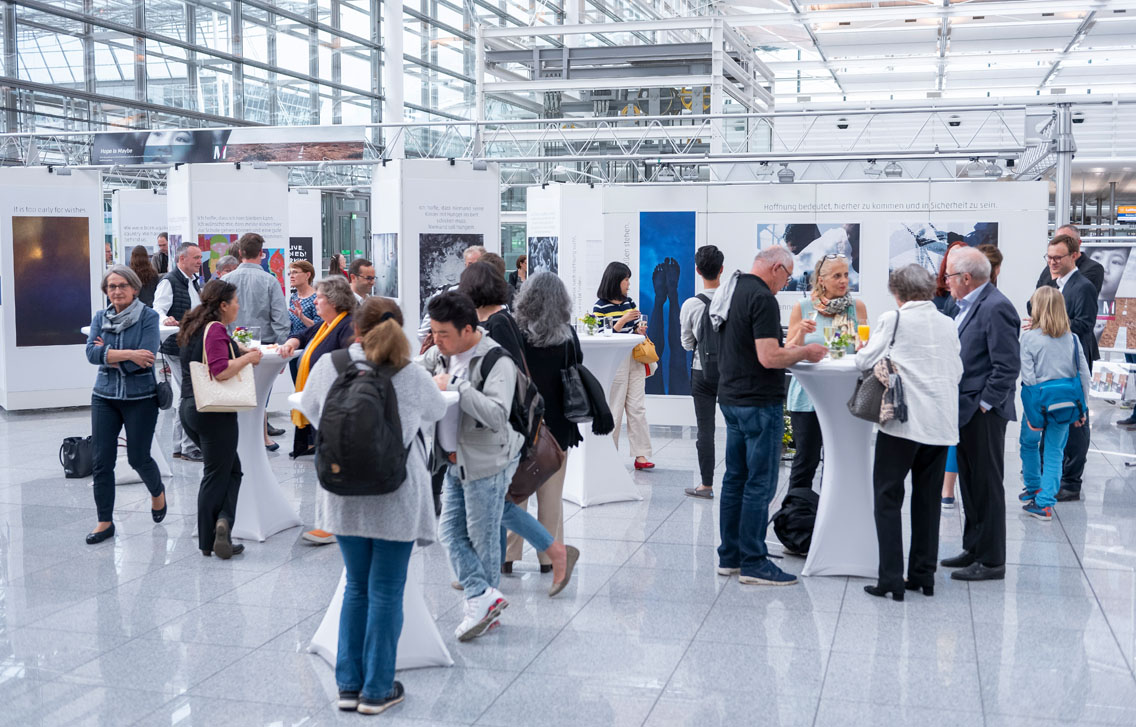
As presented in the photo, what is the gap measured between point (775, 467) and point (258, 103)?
46.6ft

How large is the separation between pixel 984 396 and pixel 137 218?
12.6m

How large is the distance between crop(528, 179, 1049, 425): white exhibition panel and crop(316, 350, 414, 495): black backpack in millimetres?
6017

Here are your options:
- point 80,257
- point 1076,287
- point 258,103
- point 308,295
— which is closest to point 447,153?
point 258,103

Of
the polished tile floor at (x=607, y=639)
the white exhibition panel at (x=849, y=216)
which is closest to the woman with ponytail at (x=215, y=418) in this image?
the polished tile floor at (x=607, y=639)

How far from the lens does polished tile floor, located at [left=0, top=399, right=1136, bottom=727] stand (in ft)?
11.0

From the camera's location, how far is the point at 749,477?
4539 mm

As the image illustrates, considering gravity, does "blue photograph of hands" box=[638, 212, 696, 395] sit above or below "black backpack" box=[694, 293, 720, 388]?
above

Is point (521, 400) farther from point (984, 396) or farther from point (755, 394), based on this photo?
point (984, 396)

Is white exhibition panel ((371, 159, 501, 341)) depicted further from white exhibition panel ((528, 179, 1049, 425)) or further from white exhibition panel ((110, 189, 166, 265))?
white exhibition panel ((110, 189, 166, 265))

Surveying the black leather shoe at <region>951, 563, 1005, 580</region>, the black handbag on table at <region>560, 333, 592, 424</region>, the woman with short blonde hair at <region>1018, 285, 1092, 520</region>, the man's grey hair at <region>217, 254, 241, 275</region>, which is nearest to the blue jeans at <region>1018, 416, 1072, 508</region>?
the woman with short blonde hair at <region>1018, 285, 1092, 520</region>

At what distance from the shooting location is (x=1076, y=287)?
21.6 feet

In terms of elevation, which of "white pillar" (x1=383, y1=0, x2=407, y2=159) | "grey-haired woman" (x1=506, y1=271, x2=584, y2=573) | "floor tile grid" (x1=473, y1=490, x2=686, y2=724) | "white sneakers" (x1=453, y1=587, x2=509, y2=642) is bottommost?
"floor tile grid" (x1=473, y1=490, x2=686, y2=724)

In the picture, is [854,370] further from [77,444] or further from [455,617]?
[77,444]

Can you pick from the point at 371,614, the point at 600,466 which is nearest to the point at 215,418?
the point at 371,614
